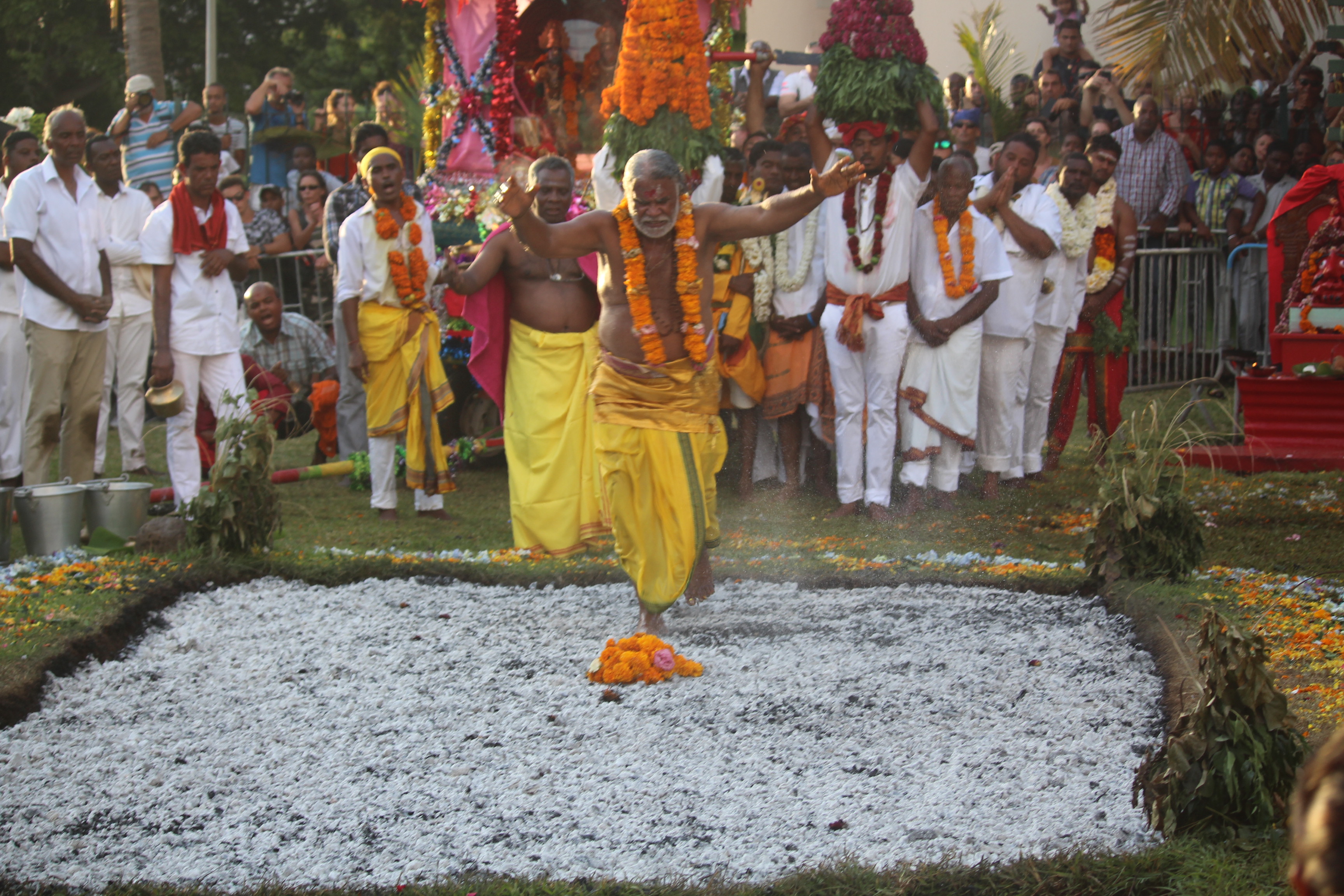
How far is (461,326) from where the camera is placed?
9.40 meters

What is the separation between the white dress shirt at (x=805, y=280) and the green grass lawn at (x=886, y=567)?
1.23m

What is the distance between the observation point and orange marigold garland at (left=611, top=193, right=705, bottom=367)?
5.29 metres

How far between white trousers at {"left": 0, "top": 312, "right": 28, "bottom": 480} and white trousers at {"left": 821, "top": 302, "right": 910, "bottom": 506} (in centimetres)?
496

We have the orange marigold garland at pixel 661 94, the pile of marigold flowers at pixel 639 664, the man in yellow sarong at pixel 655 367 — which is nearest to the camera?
the pile of marigold flowers at pixel 639 664

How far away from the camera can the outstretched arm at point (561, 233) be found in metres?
5.16

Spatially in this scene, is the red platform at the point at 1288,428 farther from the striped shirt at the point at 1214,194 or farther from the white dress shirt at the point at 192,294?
the white dress shirt at the point at 192,294

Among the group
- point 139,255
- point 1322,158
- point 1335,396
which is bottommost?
point 1335,396

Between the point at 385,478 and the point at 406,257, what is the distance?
135 centimetres

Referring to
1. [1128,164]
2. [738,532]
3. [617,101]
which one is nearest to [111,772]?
[738,532]

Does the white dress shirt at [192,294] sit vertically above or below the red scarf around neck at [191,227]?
below

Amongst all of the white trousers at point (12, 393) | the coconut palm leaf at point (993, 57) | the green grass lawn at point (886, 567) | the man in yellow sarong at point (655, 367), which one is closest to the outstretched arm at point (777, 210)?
the man in yellow sarong at point (655, 367)

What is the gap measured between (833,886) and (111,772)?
2353 mm

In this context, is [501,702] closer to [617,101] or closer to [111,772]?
[111,772]

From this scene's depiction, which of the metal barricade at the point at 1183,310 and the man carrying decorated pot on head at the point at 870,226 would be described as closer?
the man carrying decorated pot on head at the point at 870,226
